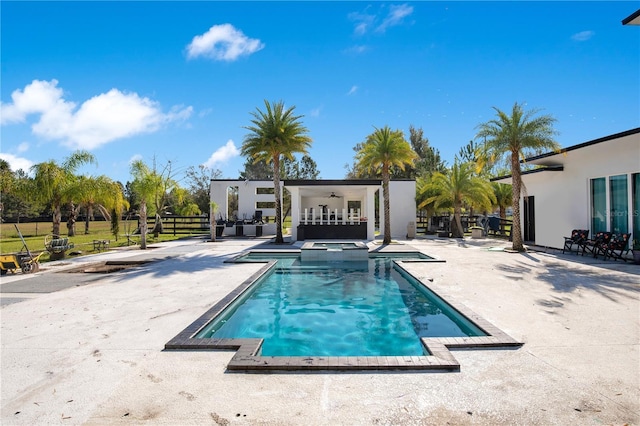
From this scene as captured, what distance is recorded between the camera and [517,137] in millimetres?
13742

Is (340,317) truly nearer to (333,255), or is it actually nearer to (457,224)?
(333,255)

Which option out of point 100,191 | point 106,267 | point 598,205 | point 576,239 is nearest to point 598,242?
point 576,239

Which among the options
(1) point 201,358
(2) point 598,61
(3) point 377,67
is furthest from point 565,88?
(1) point 201,358

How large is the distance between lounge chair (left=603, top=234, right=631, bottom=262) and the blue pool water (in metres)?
7.48

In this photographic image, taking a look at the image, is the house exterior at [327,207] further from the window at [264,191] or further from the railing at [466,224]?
the railing at [466,224]

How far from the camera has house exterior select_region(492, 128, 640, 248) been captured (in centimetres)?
1123

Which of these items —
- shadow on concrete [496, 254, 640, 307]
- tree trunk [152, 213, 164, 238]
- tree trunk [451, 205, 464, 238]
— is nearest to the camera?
shadow on concrete [496, 254, 640, 307]

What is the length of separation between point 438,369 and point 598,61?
17.2 m

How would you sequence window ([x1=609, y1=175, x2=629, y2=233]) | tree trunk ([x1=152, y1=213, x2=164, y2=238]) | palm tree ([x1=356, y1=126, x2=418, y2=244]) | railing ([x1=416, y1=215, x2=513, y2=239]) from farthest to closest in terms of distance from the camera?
railing ([x1=416, y1=215, x2=513, y2=239])
tree trunk ([x1=152, y1=213, x2=164, y2=238])
palm tree ([x1=356, y1=126, x2=418, y2=244])
window ([x1=609, y1=175, x2=629, y2=233])

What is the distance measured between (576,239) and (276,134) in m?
14.1

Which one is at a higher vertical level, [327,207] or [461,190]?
[461,190]

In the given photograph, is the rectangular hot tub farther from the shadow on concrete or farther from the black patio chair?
the black patio chair

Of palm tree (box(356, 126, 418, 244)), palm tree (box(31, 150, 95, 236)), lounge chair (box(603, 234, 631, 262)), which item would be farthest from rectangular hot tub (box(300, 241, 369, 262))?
palm tree (box(31, 150, 95, 236))

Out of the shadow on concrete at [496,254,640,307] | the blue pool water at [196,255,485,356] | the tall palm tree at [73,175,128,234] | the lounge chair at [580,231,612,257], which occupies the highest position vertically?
the tall palm tree at [73,175,128,234]
